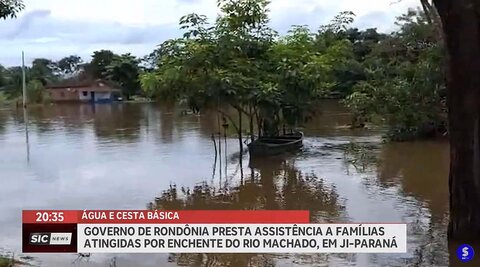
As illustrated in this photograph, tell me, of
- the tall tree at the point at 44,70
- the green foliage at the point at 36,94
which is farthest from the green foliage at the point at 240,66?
the tall tree at the point at 44,70

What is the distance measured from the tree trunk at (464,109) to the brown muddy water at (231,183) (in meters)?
0.43

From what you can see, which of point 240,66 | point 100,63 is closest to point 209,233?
point 240,66

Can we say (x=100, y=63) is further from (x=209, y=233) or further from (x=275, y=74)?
(x=209, y=233)

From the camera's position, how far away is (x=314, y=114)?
1337cm

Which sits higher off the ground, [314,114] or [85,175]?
[314,114]

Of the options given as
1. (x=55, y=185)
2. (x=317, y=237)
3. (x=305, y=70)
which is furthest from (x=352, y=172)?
(x=317, y=237)

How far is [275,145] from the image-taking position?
1239cm

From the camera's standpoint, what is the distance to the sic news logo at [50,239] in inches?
156

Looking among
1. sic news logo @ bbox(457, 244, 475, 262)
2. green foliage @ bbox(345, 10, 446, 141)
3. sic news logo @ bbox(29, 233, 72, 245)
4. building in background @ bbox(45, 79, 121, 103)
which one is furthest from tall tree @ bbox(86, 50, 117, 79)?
sic news logo @ bbox(457, 244, 475, 262)

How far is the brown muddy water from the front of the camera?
521 cm

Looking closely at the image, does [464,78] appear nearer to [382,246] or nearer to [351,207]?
[382,246]

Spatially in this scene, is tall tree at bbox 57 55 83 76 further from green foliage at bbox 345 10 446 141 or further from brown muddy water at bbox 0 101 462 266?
green foliage at bbox 345 10 446 141

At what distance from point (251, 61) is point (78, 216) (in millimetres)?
8202

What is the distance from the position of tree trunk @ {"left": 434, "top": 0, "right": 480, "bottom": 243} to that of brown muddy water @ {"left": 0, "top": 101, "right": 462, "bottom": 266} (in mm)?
429
